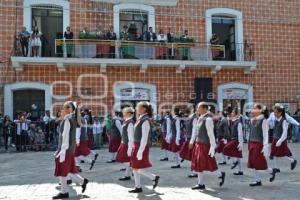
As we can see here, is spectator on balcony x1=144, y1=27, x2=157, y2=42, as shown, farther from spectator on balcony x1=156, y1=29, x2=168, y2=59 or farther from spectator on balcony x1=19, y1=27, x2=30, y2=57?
spectator on balcony x1=19, y1=27, x2=30, y2=57

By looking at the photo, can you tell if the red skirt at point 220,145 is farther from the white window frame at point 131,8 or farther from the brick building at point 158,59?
the white window frame at point 131,8

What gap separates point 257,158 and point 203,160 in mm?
1224

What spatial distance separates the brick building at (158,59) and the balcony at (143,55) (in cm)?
4

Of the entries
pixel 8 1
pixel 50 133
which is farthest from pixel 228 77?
pixel 8 1

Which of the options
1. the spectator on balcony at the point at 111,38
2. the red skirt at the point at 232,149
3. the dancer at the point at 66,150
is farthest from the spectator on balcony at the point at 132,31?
the dancer at the point at 66,150

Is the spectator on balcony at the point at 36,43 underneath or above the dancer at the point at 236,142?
above

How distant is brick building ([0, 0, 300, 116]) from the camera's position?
19.5m

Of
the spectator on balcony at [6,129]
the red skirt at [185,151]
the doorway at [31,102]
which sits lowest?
the red skirt at [185,151]

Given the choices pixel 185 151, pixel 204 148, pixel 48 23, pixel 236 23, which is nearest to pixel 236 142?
pixel 185 151

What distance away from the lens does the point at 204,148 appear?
31.8ft

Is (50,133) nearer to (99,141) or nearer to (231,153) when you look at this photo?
(99,141)

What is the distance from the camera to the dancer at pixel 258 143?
9.96 meters

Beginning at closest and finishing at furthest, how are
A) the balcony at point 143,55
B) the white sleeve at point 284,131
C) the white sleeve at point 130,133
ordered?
1. the white sleeve at point 130,133
2. the white sleeve at point 284,131
3. the balcony at point 143,55

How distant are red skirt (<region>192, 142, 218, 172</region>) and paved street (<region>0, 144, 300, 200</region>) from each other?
1.48 feet
